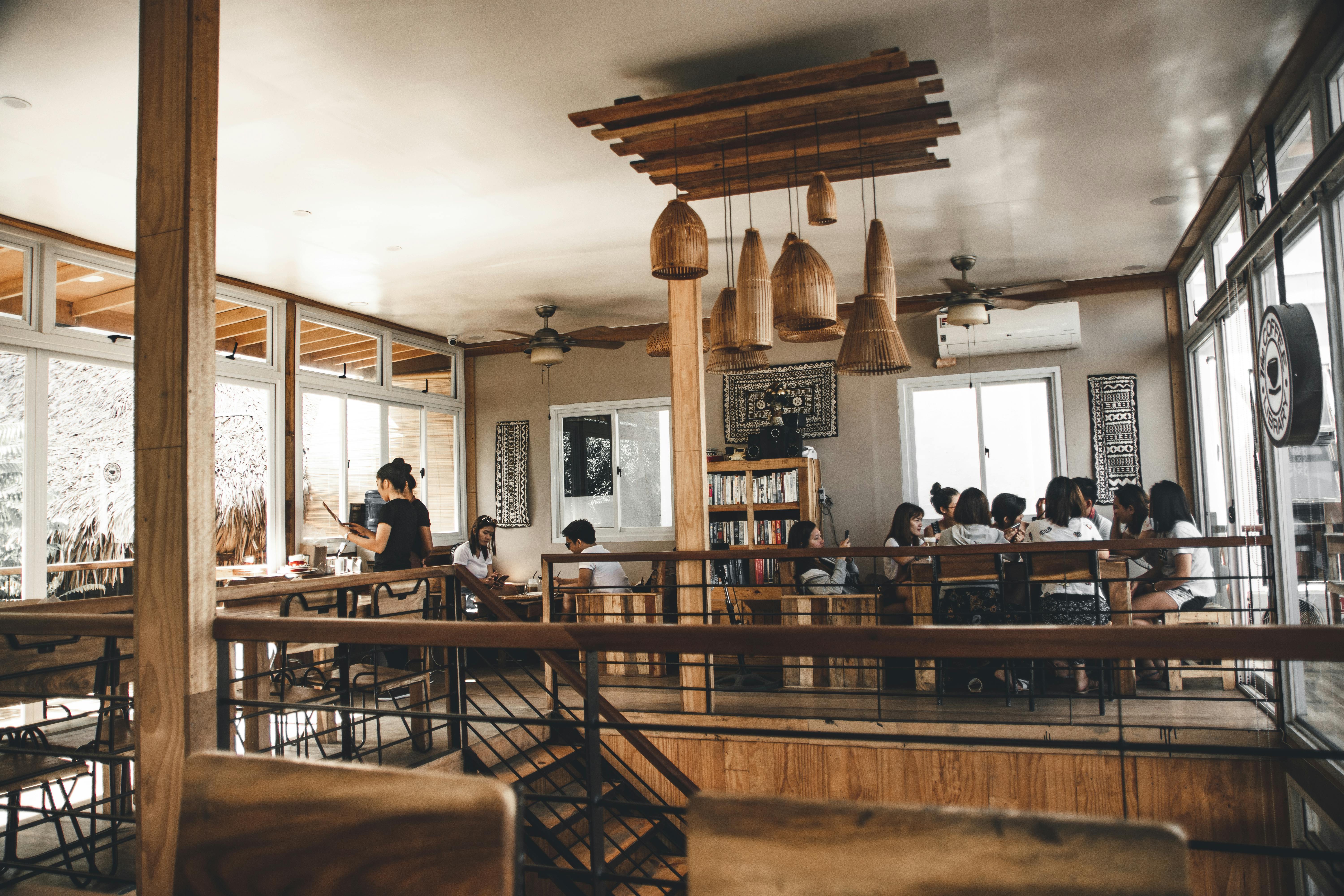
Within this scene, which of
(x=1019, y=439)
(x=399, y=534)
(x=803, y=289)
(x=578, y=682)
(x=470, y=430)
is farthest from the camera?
(x=470, y=430)

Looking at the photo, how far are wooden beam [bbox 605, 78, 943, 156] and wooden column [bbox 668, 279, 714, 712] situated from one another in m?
1.27

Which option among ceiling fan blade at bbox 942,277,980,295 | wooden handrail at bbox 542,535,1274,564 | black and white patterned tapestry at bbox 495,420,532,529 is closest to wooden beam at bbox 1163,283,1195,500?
ceiling fan blade at bbox 942,277,980,295

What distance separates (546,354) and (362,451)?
2322 millimetres

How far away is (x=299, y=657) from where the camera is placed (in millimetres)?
5152

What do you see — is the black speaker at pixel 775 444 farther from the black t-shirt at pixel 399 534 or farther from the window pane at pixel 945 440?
the black t-shirt at pixel 399 534

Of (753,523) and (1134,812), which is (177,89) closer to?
(1134,812)

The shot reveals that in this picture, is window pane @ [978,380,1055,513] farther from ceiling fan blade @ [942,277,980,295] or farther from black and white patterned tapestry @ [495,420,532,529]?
black and white patterned tapestry @ [495,420,532,529]

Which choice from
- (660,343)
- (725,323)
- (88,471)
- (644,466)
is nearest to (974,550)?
(725,323)

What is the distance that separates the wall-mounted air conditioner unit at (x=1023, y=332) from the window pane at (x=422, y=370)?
5.44 meters

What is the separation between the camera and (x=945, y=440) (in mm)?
8398

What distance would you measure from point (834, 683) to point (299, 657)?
10.8ft

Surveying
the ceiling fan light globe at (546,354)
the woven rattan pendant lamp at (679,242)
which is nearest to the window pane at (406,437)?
the ceiling fan light globe at (546,354)

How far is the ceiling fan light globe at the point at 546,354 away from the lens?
7691 mm

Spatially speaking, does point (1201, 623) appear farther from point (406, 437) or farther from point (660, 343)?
point (406, 437)
